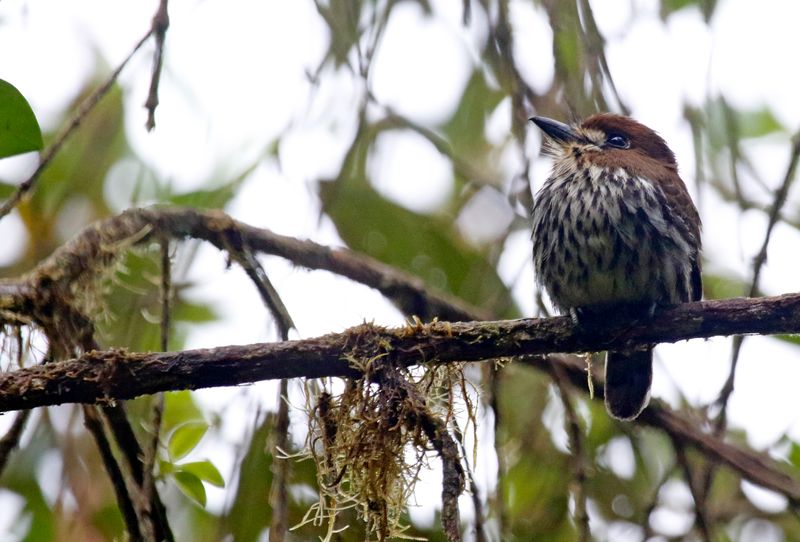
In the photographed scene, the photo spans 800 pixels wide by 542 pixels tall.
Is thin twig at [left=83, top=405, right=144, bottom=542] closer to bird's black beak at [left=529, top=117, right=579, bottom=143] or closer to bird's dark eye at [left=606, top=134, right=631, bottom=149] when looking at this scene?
bird's black beak at [left=529, top=117, right=579, bottom=143]

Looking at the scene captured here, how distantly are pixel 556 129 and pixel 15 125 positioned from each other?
6.12ft

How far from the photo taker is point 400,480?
229cm

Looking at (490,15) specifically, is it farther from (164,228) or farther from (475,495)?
(475,495)

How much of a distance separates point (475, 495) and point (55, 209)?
84.2 inches

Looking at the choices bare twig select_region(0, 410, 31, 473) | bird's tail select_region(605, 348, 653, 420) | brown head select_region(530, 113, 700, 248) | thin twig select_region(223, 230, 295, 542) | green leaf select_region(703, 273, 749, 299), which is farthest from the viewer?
green leaf select_region(703, 273, 749, 299)

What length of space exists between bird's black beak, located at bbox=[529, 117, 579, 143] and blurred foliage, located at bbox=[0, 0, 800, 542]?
9 cm

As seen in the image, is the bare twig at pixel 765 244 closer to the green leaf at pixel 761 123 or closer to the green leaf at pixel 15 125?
the green leaf at pixel 761 123

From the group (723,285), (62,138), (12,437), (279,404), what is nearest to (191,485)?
(279,404)

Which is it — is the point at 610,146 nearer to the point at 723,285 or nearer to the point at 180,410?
the point at 723,285

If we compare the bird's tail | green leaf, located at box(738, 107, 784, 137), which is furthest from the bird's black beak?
green leaf, located at box(738, 107, 784, 137)

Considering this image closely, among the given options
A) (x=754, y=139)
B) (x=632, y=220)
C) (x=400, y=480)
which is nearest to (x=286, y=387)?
(x=400, y=480)

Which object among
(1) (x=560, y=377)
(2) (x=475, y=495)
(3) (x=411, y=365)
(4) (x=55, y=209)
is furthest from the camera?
(4) (x=55, y=209)

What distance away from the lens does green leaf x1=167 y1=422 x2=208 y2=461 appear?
2576 mm

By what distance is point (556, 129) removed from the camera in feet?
10.9
